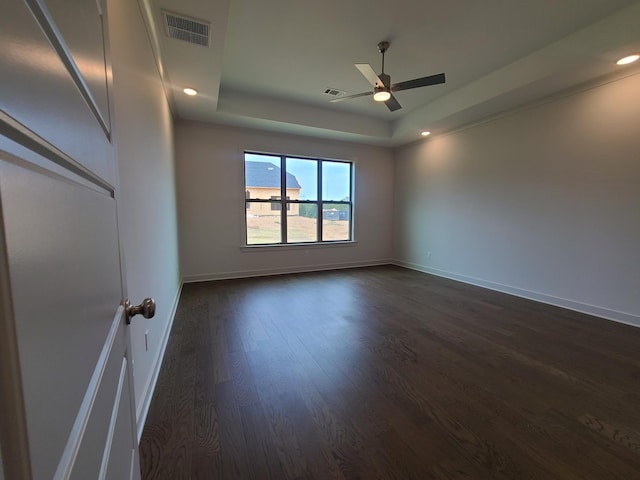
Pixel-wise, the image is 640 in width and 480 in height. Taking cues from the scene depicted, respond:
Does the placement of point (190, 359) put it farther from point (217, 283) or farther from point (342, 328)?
point (217, 283)

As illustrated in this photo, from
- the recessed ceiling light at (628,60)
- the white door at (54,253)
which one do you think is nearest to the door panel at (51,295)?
the white door at (54,253)

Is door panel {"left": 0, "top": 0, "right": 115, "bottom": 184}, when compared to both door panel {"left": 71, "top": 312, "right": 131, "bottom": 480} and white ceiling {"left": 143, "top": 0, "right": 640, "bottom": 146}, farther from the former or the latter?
white ceiling {"left": 143, "top": 0, "right": 640, "bottom": 146}

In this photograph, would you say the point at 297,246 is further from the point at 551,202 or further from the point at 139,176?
the point at 551,202

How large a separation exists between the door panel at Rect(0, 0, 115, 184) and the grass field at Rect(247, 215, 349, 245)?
4614 mm

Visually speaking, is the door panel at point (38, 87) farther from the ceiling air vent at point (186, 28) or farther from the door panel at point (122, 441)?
the ceiling air vent at point (186, 28)

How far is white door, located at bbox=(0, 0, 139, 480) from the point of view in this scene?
0.77 ft

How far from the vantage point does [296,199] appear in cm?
536

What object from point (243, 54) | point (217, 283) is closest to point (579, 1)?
point (243, 54)

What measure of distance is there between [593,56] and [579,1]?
22.8 inches

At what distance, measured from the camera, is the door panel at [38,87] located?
0.26 meters

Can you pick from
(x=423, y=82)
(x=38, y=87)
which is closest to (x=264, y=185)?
(x=423, y=82)

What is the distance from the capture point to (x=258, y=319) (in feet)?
9.96

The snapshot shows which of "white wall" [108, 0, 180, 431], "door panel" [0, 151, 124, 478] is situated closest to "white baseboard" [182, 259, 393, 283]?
"white wall" [108, 0, 180, 431]

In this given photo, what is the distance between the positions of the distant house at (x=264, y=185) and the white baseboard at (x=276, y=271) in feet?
3.66
